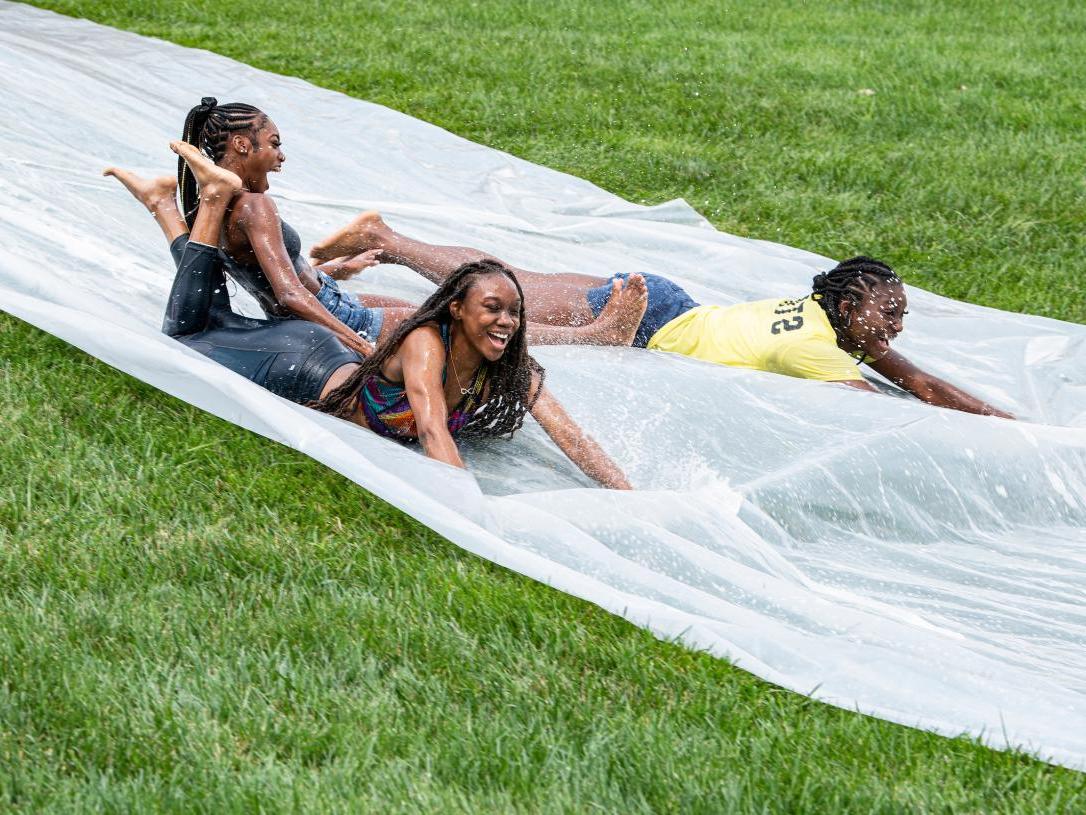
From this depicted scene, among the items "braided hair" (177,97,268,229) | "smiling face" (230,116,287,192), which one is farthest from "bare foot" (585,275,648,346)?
"braided hair" (177,97,268,229)

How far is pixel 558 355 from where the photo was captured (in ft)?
16.4

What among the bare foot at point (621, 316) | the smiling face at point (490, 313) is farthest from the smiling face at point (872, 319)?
the smiling face at point (490, 313)

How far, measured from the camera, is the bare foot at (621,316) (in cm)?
527

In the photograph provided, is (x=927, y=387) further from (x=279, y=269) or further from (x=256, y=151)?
(x=256, y=151)

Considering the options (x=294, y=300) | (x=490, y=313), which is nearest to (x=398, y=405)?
(x=490, y=313)

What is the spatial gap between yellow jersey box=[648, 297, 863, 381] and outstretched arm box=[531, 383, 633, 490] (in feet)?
3.11

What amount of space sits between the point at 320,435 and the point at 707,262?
9.97 ft

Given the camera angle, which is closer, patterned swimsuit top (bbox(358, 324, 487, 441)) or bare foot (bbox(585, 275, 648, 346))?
patterned swimsuit top (bbox(358, 324, 487, 441))

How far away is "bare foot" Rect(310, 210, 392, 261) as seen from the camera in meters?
5.70

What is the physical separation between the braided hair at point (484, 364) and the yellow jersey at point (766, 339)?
1000 mm

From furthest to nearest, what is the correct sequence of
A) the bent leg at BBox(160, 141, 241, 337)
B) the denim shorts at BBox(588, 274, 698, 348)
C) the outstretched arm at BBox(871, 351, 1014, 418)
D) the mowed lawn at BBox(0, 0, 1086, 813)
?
the denim shorts at BBox(588, 274, 698, 348) < the outstretched arm at BBox(871, 351, 1014, 418) < the bent leg at BBox(160, 141, 241, 337) < the mowed lawn at BBox(0, 0, 1086, 813)

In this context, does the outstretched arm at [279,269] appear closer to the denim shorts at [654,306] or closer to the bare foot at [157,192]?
the bare foot at [157,192]

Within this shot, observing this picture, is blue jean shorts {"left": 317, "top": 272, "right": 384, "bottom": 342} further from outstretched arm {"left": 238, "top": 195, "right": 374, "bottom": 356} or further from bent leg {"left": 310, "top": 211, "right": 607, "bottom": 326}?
bent leg {"left": 310, "top": 211, "right": 607, "bottom": 326}

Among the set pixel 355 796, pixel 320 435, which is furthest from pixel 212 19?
pixel 355 796
